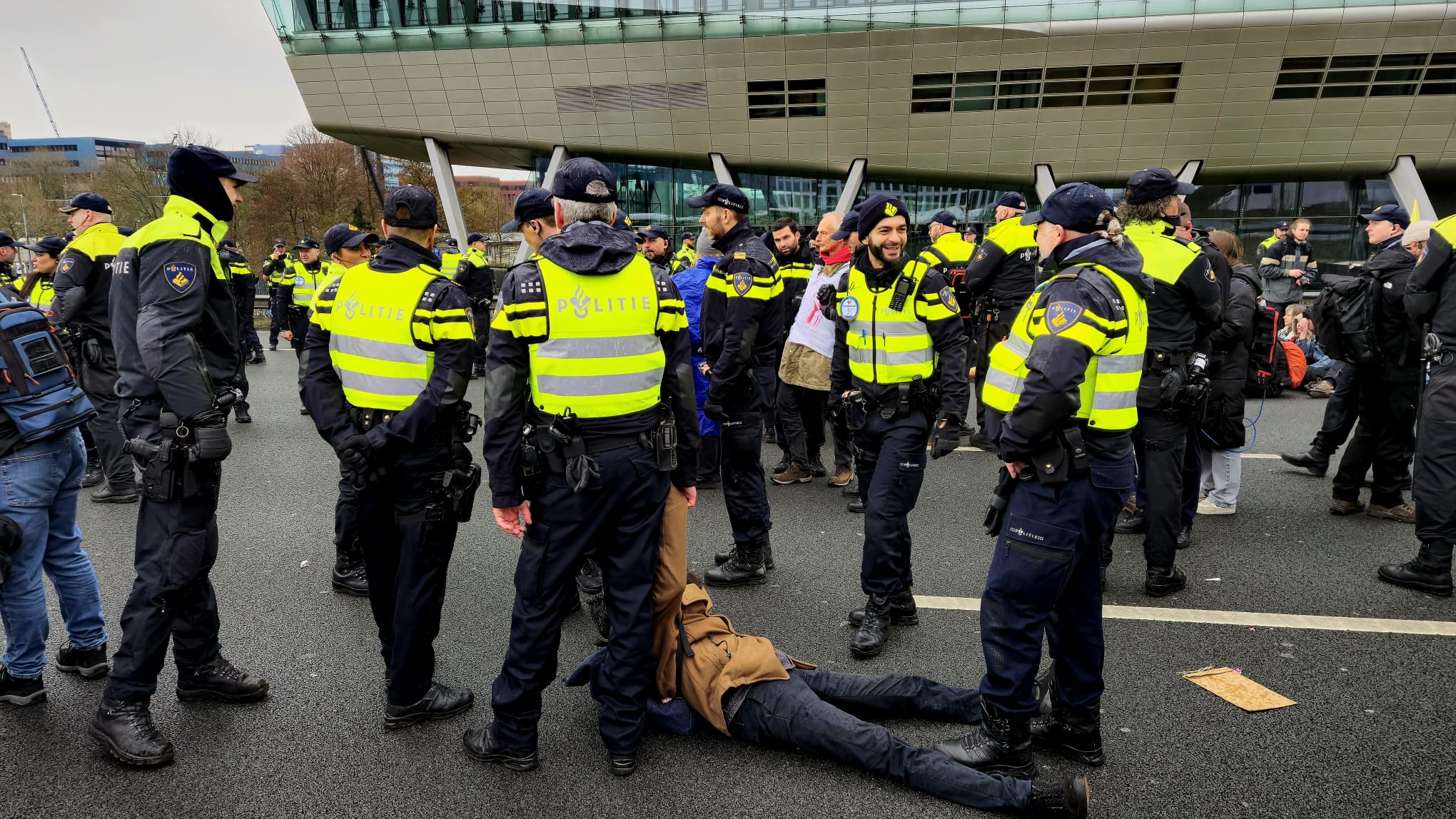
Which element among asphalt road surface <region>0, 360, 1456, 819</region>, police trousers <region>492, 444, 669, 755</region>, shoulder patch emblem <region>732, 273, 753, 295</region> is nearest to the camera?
asphalt road surface <region>0, 360, 1456, 819</region>

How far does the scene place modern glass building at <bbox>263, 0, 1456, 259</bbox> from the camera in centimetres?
2344

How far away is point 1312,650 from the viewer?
3.86 m

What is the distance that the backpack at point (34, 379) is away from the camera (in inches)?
128

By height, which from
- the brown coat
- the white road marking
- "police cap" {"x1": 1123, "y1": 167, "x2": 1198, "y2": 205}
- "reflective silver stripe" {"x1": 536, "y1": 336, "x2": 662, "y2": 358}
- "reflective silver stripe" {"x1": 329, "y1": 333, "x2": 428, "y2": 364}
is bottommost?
the white road marking

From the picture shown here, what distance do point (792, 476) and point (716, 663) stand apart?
3933mm

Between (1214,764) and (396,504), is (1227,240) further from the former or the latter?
(396,504)

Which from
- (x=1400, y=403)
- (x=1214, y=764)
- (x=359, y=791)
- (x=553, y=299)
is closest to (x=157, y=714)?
(x=359, y=791)

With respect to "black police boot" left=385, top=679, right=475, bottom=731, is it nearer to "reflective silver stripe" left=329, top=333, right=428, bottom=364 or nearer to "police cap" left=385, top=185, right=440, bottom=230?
"reflective silver stripe" left=329, top=333, right=428, bottom=364

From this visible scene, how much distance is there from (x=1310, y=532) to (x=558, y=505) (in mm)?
5269

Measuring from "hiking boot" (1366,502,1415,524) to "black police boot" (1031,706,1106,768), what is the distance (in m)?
4.17

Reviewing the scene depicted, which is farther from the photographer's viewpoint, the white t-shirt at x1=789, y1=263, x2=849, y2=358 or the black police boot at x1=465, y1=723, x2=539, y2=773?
the white t-shirt at x1=789, y1=263, x2=849, y2=358

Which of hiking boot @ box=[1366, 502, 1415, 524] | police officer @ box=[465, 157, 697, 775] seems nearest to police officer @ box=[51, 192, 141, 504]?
police officer @ box=[465, 157, 697, 775]

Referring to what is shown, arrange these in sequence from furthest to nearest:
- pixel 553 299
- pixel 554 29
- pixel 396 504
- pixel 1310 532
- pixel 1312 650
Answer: pixel 554 29
pixel 1310 532
pixel 1312 650
pixel 396 504
pixel 553 299

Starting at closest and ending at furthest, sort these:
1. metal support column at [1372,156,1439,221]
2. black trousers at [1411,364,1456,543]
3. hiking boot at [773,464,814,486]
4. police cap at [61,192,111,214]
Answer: black trousers at [1411,364,1456,543], police cap at [61,192,111,214], hiking boot at [773,464,814,486], metal support column at [1372,156,1439,221]
